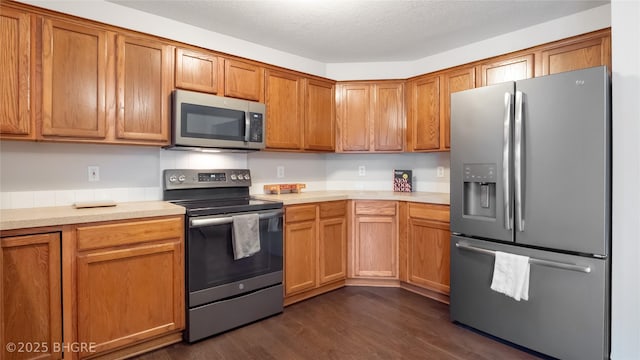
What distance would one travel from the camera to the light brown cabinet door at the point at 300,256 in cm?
275

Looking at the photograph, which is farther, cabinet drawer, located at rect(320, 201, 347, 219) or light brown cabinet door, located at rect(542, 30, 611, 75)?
cabinet drawer, located at rect(320, 201, 347, 219)

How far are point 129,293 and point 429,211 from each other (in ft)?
7.61

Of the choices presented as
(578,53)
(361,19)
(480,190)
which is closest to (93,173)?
(361,19)

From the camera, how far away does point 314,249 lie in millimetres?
2945

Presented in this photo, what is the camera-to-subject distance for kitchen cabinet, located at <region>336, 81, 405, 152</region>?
3.42 meters

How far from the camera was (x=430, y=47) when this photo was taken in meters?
3.13

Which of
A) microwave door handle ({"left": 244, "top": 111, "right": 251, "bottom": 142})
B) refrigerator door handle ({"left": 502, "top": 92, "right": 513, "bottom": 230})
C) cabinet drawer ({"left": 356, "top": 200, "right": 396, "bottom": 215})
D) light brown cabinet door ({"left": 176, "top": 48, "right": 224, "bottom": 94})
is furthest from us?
cabinet drawer ({"left": 356, "top": 200, "right": 396, "bottom": 215})

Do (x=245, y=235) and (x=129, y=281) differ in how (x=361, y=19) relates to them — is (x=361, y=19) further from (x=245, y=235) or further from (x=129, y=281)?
(x=129, y=281)

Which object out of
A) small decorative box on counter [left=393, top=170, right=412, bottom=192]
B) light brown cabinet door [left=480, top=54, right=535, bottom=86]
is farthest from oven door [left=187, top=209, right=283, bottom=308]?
light brown cabinet door [left=480, top=54, right=535, bottom=86]

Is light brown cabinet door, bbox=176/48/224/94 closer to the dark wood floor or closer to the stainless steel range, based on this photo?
the stainless steel range

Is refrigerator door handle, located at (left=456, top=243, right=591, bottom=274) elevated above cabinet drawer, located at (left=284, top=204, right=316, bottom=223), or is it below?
below

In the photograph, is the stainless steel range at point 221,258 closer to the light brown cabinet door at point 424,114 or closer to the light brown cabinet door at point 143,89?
the light brown cabinet door at point 143,89

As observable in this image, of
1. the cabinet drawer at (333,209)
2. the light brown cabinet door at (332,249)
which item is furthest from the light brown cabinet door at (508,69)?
the light brown cabinet door at (332,249)

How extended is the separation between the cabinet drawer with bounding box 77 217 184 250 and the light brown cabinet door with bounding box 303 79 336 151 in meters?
1.53
